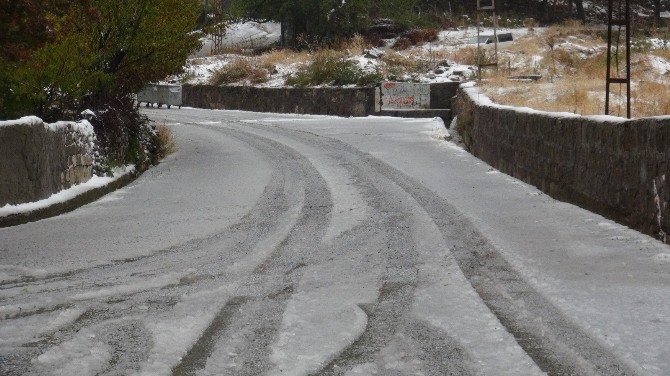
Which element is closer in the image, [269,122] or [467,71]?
[269,122]

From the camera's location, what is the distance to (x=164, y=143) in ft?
65.4

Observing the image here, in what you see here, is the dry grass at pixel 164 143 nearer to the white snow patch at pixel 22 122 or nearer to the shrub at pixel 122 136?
the shrub at pixel 122 136

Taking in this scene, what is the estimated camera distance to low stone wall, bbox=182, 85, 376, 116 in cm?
3128

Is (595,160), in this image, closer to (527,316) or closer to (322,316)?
(527,316)

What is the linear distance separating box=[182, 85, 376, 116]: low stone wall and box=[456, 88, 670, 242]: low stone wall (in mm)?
16055

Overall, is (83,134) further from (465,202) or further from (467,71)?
(467,71)

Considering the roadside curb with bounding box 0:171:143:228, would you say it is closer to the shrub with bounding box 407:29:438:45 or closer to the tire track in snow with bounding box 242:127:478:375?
the tire track in snow with bounding box 242:127:478:375

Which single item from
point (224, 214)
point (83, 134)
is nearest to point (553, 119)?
point (224, 214)

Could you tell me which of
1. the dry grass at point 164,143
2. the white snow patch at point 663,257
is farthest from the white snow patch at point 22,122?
the dry grass at point 164,143

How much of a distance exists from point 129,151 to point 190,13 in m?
3.41

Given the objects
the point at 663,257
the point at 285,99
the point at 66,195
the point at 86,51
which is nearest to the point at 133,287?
the point at 663,257

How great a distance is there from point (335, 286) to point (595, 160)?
455 cm

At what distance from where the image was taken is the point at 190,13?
58.7 ft

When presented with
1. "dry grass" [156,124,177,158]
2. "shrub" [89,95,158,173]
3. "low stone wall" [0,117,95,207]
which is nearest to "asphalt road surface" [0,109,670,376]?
"low stone wall" [0,117,95,207]
